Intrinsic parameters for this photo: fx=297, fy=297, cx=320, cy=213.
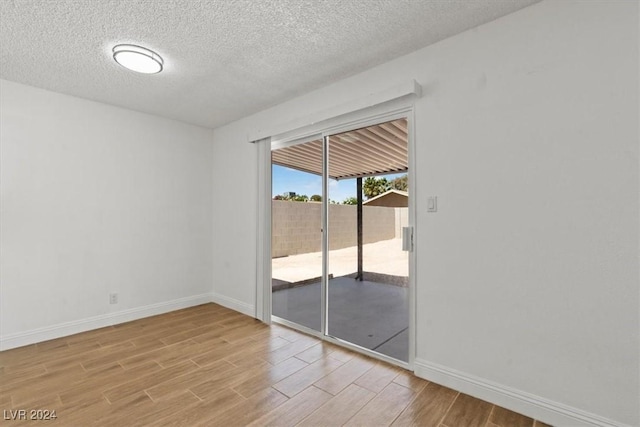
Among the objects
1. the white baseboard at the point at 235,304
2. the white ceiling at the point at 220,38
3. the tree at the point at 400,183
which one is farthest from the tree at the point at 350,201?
the white baseboard at the point at 235,304

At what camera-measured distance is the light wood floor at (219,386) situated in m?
1.89

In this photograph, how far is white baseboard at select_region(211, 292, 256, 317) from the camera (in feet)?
12.7

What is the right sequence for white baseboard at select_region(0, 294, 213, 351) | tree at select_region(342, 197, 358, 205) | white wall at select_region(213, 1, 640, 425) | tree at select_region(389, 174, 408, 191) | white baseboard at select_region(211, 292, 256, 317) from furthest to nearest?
white baseboard at select_region(211, 292, 256, 317) < tree at select_region(342, 197, 358, 205) < white baseboard at select_region(0, 294, 213, 351) < tree at select_region(389, 174, 408, 191) < white wall at select_region(213, 1, 640, 425)

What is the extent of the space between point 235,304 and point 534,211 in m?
3.60

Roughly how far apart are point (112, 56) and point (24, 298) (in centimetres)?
254

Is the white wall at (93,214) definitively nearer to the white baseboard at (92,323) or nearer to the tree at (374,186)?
the white baseboard at (92,323)

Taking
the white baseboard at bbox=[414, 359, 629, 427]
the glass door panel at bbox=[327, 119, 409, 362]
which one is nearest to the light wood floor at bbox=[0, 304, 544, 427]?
the white baseboard at bbox=[414, 359, 629, 427]

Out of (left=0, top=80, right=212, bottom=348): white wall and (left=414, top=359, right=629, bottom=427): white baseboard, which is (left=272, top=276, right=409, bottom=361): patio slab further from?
(left=0, top=80, right=212, bottom=348): white wall

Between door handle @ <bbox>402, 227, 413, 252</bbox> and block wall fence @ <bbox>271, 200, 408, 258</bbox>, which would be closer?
door handle @ <bbox>402, 227, 413, 252</bbox>

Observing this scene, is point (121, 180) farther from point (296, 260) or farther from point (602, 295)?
point (602, 295)

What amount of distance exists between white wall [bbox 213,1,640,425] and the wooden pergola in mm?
281

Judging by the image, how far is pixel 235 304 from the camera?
13.5ft

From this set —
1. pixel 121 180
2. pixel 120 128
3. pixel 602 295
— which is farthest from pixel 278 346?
pixel 120 128

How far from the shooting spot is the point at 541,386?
186 cm
